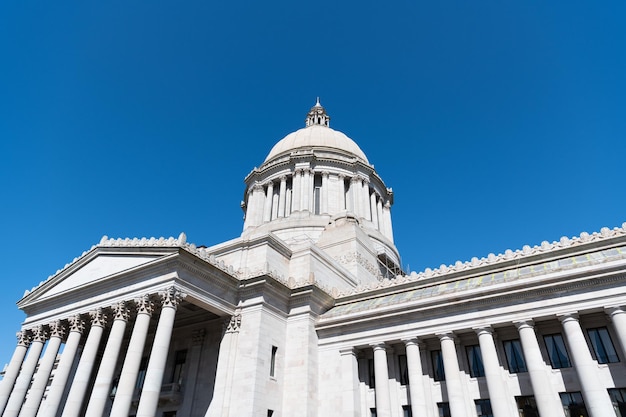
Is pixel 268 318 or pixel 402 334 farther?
pixel 268 318

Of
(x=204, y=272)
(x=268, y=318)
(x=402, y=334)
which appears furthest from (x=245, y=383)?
(x=402, y=334)

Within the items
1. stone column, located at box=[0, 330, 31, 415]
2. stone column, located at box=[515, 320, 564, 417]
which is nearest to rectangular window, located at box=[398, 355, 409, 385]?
stone column, located at box=[515, 320, 564, 417]

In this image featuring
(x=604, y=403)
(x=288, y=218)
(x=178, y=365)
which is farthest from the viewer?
(x=288, y=218)

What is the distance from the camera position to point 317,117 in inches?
2776

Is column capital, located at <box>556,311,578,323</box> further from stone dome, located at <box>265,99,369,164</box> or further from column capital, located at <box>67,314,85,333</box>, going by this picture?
stone dome, located at <box>265,99,369,164</box>

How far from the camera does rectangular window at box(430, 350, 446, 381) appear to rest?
25052mm

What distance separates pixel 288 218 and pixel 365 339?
2513cm

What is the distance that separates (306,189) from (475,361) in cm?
3208

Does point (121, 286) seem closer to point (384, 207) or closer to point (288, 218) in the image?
point (288, 218)

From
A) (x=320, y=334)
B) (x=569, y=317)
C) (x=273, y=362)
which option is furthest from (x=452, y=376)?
(x=273, y=362)

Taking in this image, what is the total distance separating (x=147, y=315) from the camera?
1003 inches

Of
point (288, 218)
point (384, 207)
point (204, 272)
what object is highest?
point (384, 207)

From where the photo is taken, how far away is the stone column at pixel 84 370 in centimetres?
2434

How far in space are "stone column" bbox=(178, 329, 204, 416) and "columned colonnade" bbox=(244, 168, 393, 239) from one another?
75.6ft
